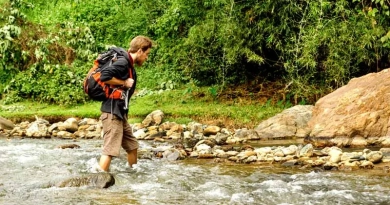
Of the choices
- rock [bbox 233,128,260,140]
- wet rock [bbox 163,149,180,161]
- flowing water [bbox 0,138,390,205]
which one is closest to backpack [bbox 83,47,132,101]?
flowing water [bbox 0,138,390,205]

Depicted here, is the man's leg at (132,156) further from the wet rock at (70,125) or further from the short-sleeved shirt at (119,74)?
the wet rock at (70,125)

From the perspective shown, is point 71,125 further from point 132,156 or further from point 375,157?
point 375,157

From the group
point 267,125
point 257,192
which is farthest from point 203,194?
point 267,125

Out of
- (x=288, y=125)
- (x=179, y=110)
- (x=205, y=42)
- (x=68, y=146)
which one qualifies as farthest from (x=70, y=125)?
(x=288, y=125)

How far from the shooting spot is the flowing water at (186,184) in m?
6.43

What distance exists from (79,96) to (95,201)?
10938mm

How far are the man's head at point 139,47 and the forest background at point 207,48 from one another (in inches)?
232

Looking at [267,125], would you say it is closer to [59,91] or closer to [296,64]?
[296,64]

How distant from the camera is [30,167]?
8.73 metres

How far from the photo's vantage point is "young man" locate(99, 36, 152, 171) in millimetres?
6823

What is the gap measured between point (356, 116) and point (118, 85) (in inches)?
228

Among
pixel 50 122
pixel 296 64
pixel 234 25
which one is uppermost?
pixel 234 25

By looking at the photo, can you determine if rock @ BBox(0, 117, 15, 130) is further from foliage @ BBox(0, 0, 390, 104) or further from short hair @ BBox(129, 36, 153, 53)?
short hair @ BBox(129, 36, 153, 53)

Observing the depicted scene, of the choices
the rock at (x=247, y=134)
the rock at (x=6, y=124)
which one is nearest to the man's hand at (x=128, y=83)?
the rock at (x=247, y=134)
